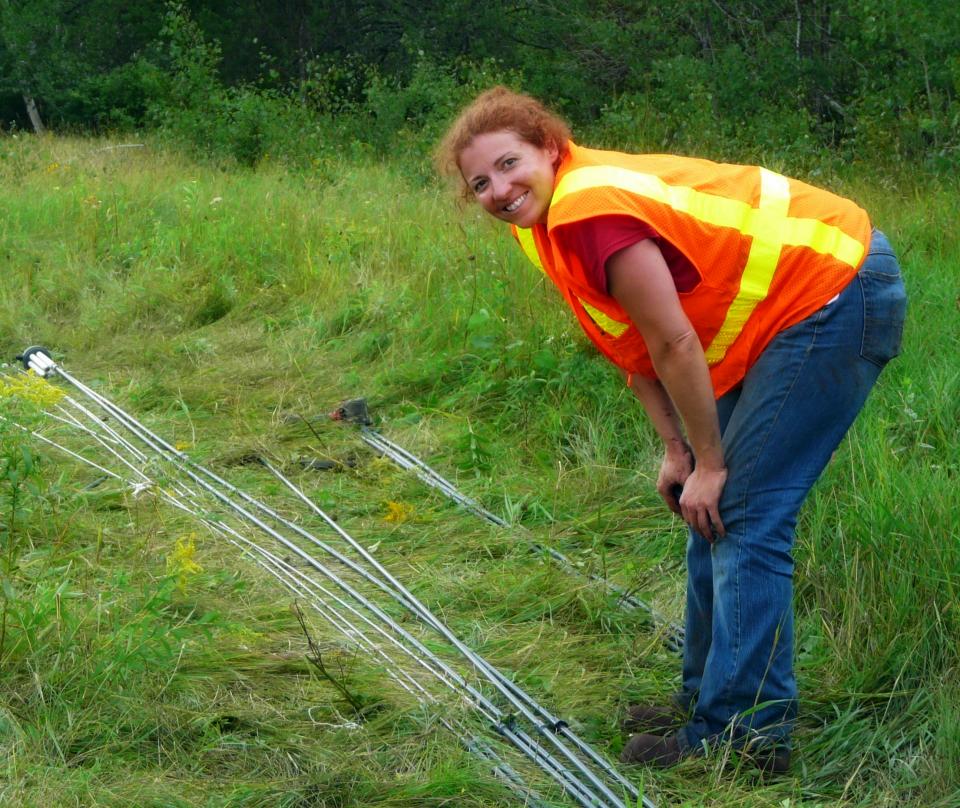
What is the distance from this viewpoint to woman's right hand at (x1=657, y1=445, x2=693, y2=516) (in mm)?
3074

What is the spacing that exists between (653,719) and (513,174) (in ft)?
4.79

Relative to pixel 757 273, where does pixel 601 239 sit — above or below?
above

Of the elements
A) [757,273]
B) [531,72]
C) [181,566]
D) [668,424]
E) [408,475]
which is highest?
[757,273]

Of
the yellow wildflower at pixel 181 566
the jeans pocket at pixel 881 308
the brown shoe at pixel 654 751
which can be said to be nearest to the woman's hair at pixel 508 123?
the jeans pocket at pixel 881 308

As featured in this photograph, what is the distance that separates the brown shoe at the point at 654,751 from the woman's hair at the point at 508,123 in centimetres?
144

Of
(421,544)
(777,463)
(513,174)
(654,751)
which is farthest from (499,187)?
(421,544)

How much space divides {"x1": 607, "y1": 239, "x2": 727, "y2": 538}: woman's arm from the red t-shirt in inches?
0.8

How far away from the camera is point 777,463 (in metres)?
2.70

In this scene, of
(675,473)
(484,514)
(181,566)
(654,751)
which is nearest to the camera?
(654,751)

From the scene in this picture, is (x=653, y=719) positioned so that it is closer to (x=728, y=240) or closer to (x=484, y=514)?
(x=728, y=240)

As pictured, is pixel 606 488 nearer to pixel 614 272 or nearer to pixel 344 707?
pixel 344 707

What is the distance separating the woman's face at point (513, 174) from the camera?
272 cm

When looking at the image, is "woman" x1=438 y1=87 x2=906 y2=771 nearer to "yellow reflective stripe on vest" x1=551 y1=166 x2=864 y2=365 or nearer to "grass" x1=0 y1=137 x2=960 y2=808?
"yellow reflective stripe on vest" x1=551 y1=166 x2=864 y2=365

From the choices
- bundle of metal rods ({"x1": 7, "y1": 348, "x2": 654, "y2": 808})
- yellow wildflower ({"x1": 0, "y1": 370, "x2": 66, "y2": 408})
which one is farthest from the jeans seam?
yellow wildflower ({"x1": 0, "y1": 370, "x2": 66, "y2": 408})
